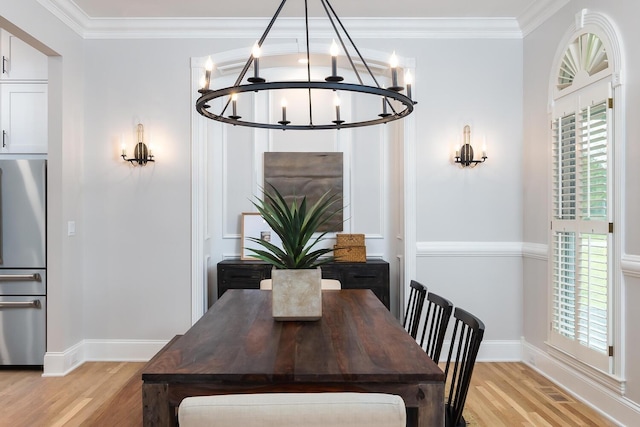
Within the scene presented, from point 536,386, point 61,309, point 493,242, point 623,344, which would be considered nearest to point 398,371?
point 623,344

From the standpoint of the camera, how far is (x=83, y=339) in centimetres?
436

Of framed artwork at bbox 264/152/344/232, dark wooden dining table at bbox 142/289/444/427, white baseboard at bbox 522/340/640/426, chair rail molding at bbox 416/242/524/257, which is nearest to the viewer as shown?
dark wooden dining table at bbox 142/289/444/427

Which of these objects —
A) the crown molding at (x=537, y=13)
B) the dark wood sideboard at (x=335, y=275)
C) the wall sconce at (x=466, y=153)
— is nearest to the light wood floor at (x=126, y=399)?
the dark wood sideboard at (x=335, y=275)

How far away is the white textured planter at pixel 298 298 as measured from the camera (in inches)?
91.6

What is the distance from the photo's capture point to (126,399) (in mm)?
2674

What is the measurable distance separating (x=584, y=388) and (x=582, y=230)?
107 centimetres

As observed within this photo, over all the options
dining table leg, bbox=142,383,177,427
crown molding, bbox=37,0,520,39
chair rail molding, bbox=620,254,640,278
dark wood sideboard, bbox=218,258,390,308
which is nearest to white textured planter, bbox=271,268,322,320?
dining table leg, bbox=142,383,177,427

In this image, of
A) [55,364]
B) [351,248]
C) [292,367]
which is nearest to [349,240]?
[351,248]

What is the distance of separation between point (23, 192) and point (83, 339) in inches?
53.1

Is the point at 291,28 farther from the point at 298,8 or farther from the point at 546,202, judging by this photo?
the point at 546,202

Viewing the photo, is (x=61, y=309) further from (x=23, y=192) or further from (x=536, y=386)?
(x=536, y=386)

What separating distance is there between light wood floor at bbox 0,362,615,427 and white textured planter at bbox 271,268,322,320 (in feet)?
2.94

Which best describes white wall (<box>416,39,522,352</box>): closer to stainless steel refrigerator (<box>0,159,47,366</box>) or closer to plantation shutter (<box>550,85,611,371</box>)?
plantation shutter (<box>550,85,611,371</box>)

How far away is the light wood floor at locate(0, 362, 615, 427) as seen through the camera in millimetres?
3037
